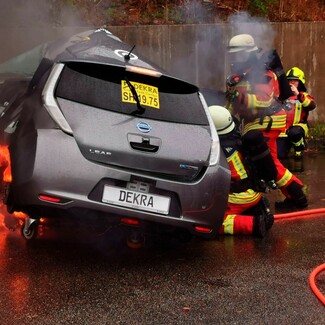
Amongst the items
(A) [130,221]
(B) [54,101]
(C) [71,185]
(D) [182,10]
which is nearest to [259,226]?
(A) [130,221]

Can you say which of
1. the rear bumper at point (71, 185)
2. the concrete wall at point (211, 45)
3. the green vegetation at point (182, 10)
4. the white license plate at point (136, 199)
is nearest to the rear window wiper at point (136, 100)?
the rear bumper at point (71, 185)

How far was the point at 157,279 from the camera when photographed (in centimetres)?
417

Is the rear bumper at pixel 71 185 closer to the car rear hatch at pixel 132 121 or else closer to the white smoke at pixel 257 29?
the car rear hatch at pixel 132 121

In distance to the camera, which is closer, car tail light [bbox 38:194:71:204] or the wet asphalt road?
the wet asphalt road

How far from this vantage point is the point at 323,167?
8742 millimetres

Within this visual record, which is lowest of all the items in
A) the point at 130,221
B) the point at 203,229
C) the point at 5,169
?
the point at 203,229

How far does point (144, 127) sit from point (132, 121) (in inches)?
3.7

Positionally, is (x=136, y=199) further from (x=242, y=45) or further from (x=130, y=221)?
(x=242, y=45)

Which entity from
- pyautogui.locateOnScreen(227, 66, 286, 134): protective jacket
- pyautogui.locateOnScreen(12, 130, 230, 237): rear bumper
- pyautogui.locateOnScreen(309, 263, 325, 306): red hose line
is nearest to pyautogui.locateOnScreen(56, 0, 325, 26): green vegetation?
pyautogui.locateOnScreen(227, 66, 286, 134): protective jacket

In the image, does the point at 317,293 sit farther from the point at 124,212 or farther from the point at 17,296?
the point at 17,296

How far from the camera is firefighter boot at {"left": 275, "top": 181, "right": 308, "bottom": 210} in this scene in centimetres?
627

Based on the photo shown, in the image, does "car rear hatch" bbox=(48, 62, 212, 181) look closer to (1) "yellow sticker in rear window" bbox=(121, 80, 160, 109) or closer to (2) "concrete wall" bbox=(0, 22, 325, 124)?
(1) "yellow sticker in rear window" bbox=(121, 80, 160, 109)

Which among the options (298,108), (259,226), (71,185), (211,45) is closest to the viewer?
(71,185)

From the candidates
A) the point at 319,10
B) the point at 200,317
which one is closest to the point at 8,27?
the point at 319,10
